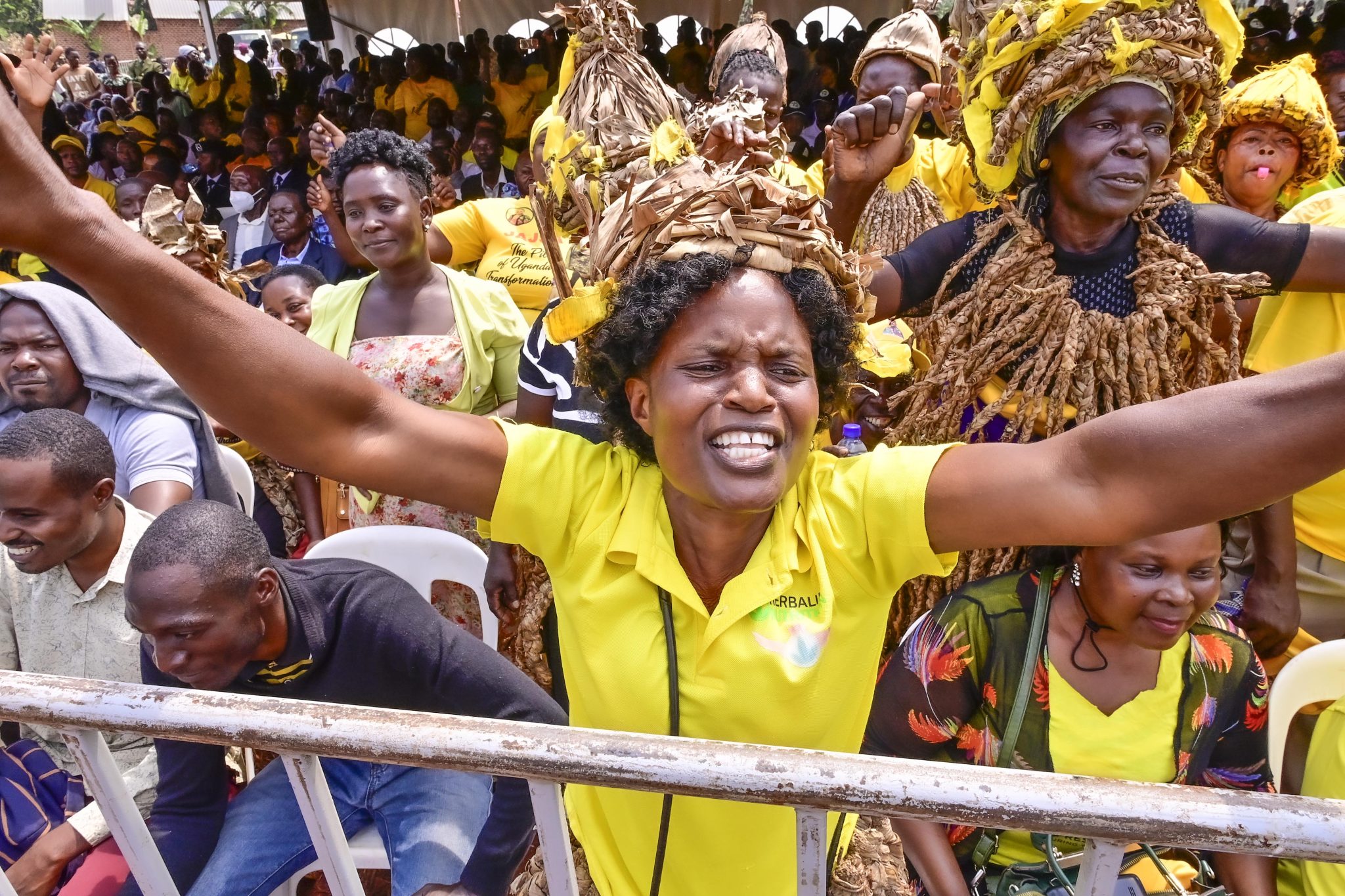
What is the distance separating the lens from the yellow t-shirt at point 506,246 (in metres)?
3.63

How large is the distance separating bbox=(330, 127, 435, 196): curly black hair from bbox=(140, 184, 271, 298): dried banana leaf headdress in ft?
2.08

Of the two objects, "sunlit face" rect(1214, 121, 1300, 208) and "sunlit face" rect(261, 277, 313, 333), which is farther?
"sunlit face" rect(261, 277, 313, 333)

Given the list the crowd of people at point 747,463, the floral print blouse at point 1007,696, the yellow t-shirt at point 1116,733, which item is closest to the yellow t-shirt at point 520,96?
the crowd of people at point 747,463

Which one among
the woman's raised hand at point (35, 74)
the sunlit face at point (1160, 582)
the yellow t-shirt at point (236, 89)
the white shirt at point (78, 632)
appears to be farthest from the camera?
the yellow t-shirt at point (236, 89)

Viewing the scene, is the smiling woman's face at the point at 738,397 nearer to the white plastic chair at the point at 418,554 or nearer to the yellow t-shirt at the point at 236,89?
the white plastic chair at the point at 418,554

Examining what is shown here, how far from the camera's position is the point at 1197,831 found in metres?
0.93

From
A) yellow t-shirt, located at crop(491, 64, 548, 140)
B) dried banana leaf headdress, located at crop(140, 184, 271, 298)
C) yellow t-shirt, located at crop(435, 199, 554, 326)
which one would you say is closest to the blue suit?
dried banana leaf headdress, located at crop(140, 184, 271, 298)

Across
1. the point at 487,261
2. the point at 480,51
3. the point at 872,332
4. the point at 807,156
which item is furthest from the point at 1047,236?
the point at 480,51

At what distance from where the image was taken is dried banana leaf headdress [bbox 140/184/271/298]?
3498mm

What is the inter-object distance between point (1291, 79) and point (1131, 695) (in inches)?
85.9

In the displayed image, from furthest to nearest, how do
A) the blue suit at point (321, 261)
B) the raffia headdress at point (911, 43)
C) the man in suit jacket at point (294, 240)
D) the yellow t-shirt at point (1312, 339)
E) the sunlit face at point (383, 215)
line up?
the man in suit jacket at point (294, 240) → the blue suit at point (321, 261) → the raffia headdress at point (911, 43) → the sunlit face at point (383, 215) → the yellow t-shirt at point (1312, 339)

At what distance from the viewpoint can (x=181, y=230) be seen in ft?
11.7

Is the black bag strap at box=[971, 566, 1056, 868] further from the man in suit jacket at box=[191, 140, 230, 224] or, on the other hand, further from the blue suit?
the man in suit jacket at box=[191, 140, 230, 224]

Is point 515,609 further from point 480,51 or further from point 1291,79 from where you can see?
point 480,51
